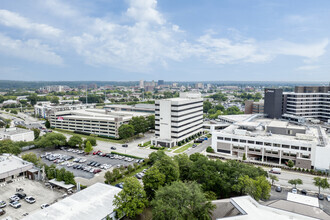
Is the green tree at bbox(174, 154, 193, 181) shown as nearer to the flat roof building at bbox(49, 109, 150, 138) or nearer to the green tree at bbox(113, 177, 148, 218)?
the green tree at bbox(113, 177, 148, 218)

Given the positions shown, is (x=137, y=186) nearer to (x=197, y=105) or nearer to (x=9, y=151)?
(x=9, y=151)

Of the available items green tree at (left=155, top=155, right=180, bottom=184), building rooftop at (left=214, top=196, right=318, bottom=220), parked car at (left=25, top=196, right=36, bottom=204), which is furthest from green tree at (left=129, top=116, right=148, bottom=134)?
building rooftop at (left=214, top=196, right=318, bottom=220)

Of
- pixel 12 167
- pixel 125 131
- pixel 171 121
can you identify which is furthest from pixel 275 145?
pixel 12 167

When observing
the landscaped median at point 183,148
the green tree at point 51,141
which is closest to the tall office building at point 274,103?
the landscaped median at point 183,148

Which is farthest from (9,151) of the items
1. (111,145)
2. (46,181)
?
(111,145)

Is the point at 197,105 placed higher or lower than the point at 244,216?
higher

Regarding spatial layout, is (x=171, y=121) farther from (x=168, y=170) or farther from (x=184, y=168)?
(x=168, y=170)

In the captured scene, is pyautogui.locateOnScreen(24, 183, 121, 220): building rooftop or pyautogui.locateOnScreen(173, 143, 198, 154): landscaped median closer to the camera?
pyautogui.locateOnScreen(24, 183, 121, 220): building rooftop

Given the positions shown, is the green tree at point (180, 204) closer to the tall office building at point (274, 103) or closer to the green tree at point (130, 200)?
the green tree at point (130, 200)
